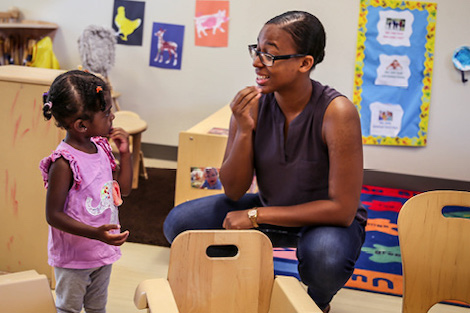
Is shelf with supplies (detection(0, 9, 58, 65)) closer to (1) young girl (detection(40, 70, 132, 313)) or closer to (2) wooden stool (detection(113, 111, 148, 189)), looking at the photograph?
(2) wooden stool (detection(113, 111, 148, 189))

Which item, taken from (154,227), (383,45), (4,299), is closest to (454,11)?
(383,45)

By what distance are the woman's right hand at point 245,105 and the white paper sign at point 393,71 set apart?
2.84 meters

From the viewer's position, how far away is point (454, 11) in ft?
14.6

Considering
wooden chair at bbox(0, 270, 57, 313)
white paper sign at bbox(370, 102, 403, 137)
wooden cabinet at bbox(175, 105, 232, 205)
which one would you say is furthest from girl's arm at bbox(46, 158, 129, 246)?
white paper sign at bbox(370, 102, 403, 137)

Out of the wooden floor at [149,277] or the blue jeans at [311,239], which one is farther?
the wooden floor at [149,277]

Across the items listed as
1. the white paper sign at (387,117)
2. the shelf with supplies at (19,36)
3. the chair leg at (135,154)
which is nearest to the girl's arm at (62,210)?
the chair leg at (135,154)

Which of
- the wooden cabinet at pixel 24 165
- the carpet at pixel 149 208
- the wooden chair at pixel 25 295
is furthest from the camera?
the carpet at pixel 149 208

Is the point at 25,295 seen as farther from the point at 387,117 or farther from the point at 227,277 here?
the point at 387,117

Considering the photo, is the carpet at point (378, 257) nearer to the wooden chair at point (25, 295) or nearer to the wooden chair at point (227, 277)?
the wooden chair at point (227, 277)

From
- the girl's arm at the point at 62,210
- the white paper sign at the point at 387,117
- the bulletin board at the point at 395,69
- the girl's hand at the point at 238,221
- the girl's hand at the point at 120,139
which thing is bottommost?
the girl's hand at the point at 238,221

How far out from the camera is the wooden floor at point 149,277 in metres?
2.43

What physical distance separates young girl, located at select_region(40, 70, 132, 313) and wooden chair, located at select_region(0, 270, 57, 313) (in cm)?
29

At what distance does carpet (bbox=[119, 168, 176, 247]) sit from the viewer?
3160mm

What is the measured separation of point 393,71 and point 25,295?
3.82 m
